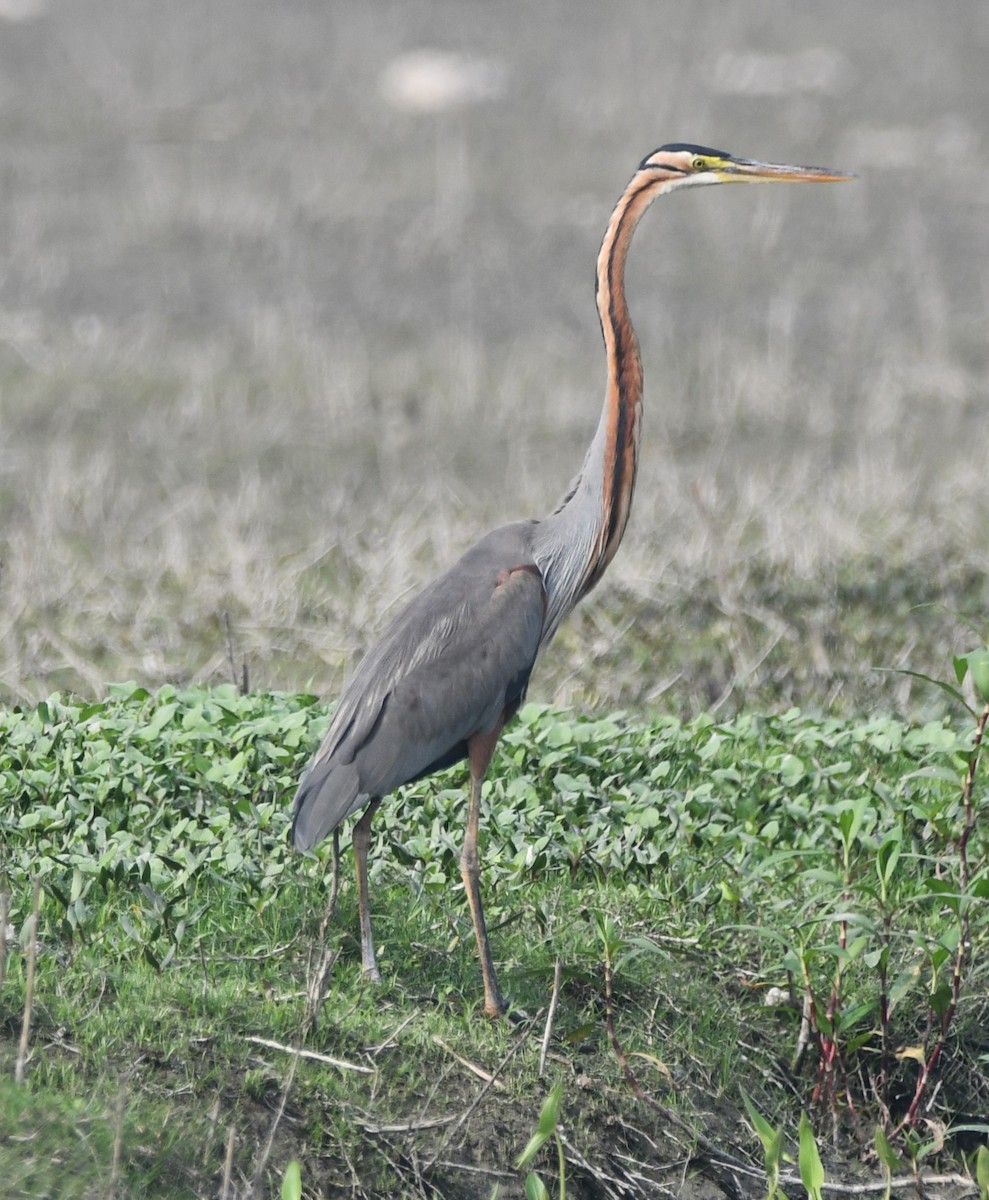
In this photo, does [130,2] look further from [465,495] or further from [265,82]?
[465,495]

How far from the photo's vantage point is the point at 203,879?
5051mm

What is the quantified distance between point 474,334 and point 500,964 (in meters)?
10.2

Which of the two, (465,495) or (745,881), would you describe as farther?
(465,495)

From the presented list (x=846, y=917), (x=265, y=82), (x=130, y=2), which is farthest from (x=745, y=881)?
(x=130, y=2)

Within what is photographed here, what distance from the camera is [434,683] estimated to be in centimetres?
487

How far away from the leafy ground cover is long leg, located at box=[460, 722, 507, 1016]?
0.07 metres

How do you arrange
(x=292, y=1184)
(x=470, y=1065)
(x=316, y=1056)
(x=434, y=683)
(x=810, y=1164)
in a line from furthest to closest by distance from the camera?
1. (x=434, y=683)
2. (x=470, y=1065)
3. (x=316, y=1056)
4. (x=810, y=1164)
5. (x=292, y=1184)

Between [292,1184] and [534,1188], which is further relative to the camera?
[534,1188]

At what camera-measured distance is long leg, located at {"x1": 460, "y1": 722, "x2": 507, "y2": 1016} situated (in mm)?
4621

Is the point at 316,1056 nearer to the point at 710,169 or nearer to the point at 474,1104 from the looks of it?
the point at 474,1104

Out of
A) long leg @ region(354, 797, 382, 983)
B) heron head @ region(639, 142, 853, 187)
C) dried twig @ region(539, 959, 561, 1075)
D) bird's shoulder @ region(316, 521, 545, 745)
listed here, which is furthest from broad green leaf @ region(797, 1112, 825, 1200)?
heron head @ region(639, 142, 853, 187)

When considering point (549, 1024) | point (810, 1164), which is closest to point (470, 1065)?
point (549, 1024)

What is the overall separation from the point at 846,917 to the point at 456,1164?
41.5 inches

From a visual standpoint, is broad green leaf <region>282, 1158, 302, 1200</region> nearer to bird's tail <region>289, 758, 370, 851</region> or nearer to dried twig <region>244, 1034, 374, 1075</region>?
dried twig <region>244, 1034, 374, 1075</region>
